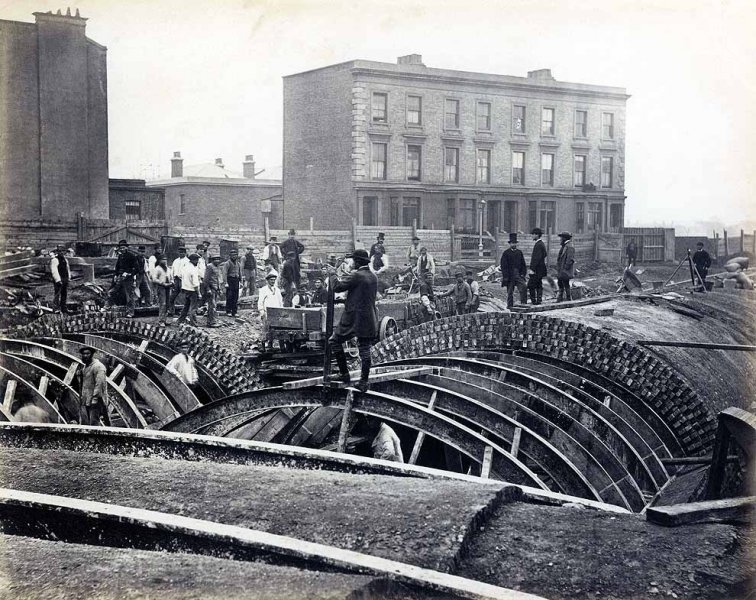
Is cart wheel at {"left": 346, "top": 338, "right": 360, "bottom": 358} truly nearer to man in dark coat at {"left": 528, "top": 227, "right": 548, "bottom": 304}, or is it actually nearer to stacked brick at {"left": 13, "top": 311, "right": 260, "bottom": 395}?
stacked brick at {"left": 13, "top": 311, "right": 260, "bottom": 395}

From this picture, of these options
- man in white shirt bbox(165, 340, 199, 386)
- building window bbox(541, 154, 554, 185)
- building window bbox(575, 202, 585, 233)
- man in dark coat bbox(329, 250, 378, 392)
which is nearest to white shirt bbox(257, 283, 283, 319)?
man in white shirt bbox(165, 340, 199, 386)

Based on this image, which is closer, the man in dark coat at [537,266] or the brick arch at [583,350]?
the brick arch at [583,350]

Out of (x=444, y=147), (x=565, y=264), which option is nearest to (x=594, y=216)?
(x=444, y=147)

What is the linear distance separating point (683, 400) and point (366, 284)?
4.58m

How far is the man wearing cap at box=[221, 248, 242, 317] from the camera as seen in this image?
1270 cm

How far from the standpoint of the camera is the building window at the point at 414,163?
19969mm

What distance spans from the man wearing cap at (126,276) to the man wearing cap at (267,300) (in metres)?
2.09

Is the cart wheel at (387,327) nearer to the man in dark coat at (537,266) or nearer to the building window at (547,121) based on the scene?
the man in dark coat at (537,266)

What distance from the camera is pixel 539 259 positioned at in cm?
1466

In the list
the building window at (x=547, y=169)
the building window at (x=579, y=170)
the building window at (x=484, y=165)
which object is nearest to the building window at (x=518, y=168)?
the building window at (x=547, y=169)

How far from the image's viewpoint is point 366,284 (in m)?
7.29

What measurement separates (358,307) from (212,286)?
5.87 meters

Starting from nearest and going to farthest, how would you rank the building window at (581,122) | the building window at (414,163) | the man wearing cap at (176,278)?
1. the man wearing cap at (176,278)
2. the building window at (581,122)
3. the building window at (414,163)

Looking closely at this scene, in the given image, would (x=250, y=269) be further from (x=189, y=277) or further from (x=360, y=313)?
(x=360, y=313)
